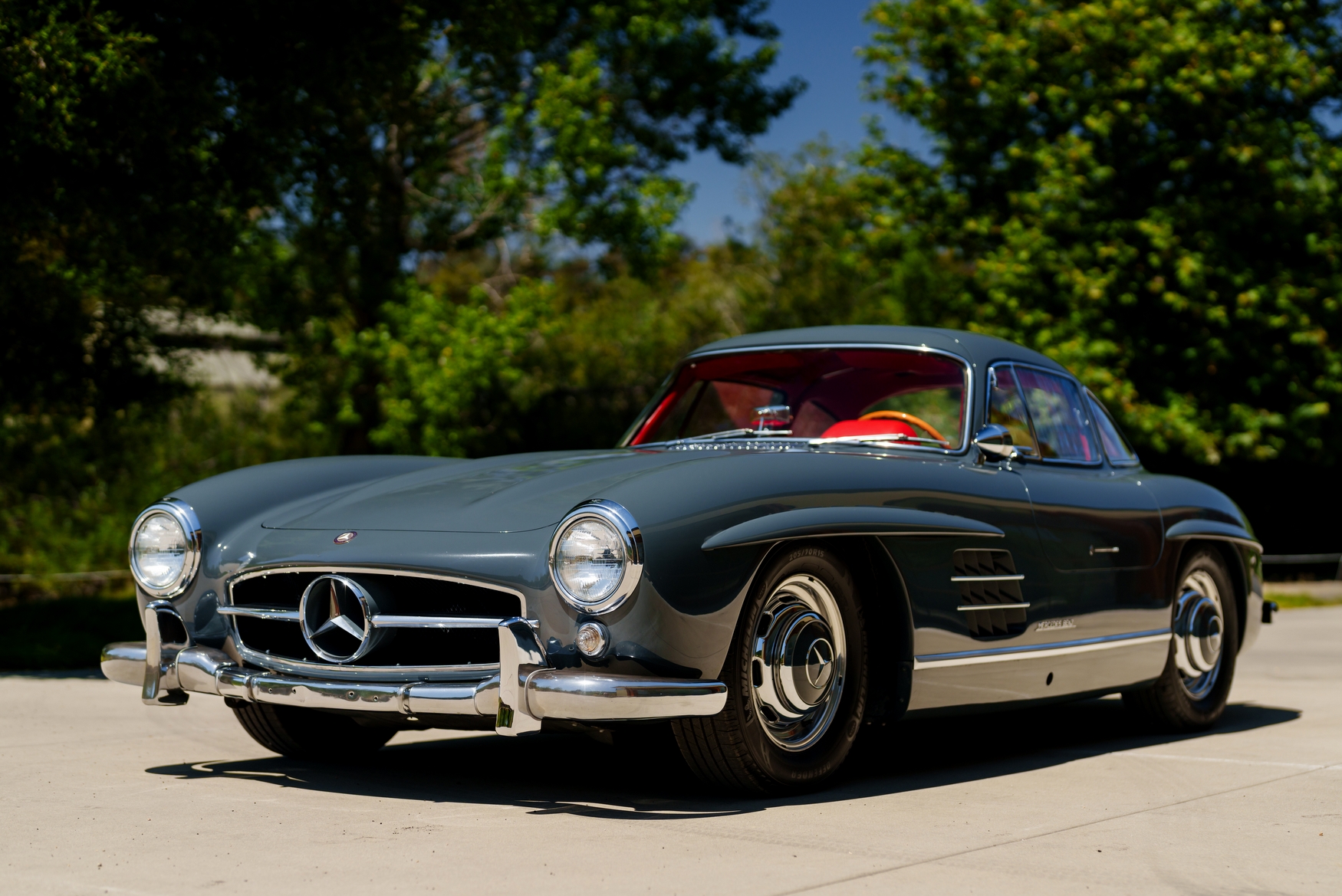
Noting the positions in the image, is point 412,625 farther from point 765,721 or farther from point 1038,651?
point 1038,651

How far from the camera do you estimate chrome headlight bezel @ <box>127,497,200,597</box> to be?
4.98 meters

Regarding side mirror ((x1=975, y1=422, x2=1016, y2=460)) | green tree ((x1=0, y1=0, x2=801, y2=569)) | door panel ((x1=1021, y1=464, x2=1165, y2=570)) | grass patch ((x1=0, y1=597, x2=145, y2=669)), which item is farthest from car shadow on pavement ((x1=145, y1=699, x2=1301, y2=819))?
green tree ((x1=0, y1=0, x2=801, y2=569))

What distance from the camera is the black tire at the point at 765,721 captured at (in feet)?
14.4

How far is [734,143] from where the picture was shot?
2109 centimetres

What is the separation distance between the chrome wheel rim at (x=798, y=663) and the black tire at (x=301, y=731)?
1.62 metres

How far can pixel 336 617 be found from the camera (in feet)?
14.9

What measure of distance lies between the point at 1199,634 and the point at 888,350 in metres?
2.05

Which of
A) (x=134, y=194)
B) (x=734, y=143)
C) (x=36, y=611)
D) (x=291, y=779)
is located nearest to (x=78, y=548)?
(x=36, y=611)

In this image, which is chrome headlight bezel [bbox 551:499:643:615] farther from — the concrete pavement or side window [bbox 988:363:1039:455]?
side window [bbox 988:363:1039:455]

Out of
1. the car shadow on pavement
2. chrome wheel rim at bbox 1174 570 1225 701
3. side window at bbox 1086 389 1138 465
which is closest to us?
the car shadow on pavement

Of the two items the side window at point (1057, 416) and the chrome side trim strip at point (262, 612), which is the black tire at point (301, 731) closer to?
the chrome side trim strip at point (262, 612)

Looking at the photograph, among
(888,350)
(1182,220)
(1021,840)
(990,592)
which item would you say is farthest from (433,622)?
(1182,220)

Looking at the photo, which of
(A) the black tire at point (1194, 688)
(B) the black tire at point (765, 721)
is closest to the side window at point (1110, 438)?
(A) the black tire at point (1194, 688)

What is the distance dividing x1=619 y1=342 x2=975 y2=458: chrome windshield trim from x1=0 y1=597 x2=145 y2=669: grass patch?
4.22 m
